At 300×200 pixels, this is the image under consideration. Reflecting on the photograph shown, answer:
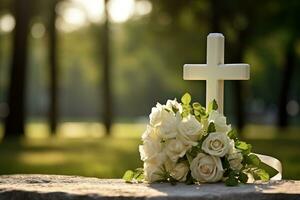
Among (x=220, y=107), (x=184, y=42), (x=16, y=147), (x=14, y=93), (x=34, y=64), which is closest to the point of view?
(x=220, y=107)

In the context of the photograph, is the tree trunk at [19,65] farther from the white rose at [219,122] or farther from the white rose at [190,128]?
the white rose at [190,128]

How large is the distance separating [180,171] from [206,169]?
0.17m

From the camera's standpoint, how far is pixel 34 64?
8175 cm

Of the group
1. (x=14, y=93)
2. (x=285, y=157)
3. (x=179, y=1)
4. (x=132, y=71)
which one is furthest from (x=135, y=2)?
(x=132, y=71)

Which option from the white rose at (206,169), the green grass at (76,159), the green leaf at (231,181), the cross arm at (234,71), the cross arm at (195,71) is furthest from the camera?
the green grass at (76,159)

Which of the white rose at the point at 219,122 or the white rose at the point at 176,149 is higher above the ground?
the white rose at the point at 219,122

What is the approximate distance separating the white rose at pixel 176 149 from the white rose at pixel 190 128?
0.19ft

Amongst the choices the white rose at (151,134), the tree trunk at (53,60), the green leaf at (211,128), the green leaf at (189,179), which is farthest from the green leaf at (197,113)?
the tree trunk at (53,60)

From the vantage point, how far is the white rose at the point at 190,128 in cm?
493

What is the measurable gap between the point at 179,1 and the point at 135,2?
193cm

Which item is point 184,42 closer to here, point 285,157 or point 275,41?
point 275,41

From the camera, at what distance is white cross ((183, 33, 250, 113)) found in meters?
5.64

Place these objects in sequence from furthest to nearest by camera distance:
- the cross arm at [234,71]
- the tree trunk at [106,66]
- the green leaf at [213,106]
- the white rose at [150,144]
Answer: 1. the tree trunk at [106,66]
2. the cross arm at [234,71]
3. the green leaf at [213,106]
4. the white rose at [150,144]

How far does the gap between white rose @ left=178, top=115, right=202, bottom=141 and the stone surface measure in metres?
0.32
